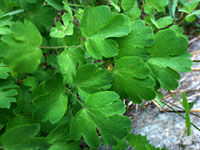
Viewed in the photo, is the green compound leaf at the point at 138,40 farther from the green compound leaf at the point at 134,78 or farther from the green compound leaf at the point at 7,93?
the green compound leaf at the point at 7,93

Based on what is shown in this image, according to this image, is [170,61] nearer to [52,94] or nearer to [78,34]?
[78,34]

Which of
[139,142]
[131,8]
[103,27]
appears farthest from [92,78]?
[139,142]

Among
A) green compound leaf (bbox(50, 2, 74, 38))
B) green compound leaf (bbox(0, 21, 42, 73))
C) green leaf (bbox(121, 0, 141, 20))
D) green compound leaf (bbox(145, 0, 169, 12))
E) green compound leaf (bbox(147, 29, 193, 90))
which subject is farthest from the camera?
green compound leaf (bbox(145, 0, 169, 12))

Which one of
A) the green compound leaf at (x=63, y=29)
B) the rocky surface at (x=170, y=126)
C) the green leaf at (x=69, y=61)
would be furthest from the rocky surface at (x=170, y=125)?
the green compound leaf at (x=63, y=29)

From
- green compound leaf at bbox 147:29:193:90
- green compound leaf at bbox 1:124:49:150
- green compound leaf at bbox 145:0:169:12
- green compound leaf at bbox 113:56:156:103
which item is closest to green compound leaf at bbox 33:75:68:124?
green compound leaf at bbox 1:124:49:150

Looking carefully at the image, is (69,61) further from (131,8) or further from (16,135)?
(131,8)

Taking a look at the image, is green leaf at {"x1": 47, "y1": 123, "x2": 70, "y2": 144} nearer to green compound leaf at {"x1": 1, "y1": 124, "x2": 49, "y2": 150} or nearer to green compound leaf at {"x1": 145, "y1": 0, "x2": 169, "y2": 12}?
green compound leaf at {"x1": 1, "y1": 124, "x2": 49, "y2": 150}
